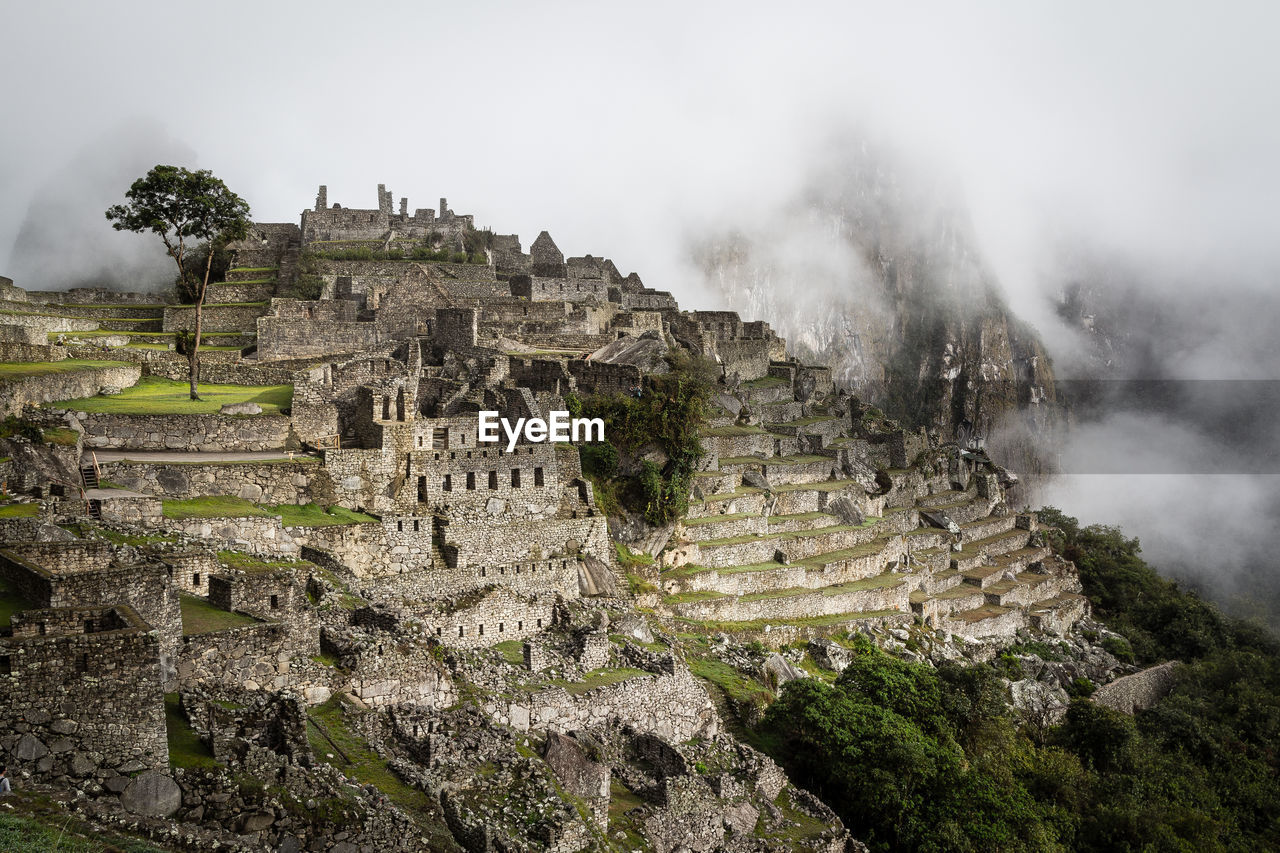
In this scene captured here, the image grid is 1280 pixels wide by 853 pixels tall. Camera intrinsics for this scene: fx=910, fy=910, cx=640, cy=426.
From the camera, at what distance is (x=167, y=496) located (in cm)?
1820

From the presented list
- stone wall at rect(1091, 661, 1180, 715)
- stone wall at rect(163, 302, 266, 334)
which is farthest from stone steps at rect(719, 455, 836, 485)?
stone wall at rect(163, 302, 266, 334)

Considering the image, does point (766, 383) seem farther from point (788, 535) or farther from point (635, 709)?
point (635, 709)

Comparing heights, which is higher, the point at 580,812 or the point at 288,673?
the point at 288,673

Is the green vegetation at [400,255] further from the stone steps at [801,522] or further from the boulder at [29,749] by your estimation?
the boulder at [29,749]

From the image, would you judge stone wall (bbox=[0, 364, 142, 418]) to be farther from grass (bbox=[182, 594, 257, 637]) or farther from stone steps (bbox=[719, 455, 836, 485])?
stone steps (bbox=[719, 455, 836, 485])

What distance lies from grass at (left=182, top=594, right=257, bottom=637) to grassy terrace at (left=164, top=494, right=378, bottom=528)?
136 inches

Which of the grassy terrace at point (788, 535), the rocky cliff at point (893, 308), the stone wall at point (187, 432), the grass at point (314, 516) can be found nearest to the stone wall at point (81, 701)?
the grass at point (314, 516)

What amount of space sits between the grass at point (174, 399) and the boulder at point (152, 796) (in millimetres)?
13914

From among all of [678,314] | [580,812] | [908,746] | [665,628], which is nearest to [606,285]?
[678,314]

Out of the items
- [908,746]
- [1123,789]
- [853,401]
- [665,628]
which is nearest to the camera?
[908,746]

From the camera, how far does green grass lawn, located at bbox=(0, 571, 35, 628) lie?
1037 cm

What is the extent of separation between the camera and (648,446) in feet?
94.2

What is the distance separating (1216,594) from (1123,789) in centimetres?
3892

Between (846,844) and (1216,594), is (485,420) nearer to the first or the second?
(846,844)
